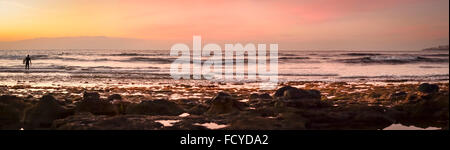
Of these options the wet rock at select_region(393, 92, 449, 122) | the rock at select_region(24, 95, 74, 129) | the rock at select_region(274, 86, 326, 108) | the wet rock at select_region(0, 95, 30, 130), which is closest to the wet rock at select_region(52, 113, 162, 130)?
the rock at select_region(24, 95, 74, 129)

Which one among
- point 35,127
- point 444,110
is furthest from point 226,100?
point 444,110

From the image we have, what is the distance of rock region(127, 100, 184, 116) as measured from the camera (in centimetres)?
1266

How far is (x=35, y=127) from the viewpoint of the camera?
34.9 feet

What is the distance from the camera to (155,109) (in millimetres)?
12766

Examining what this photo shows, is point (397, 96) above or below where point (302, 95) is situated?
below

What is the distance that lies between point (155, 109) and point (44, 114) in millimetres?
3361

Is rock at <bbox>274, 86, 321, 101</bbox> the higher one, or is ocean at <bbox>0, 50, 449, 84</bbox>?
ocean at <bbox>0, 50, 449, 84</bbox>

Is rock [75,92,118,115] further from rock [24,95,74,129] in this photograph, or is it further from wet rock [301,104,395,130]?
wet rock [301,104,395,130]

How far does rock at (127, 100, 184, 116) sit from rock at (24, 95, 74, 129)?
209 cm

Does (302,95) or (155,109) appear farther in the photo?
(302,95)

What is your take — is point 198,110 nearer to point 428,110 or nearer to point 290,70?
point 428,110

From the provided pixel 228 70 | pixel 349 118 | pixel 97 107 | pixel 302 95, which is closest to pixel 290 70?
pixel 228 70
